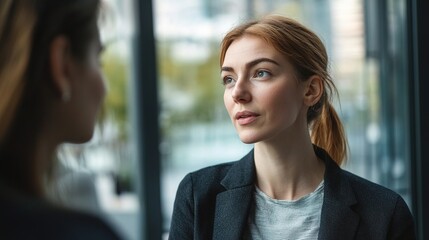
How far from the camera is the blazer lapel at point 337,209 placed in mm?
1476

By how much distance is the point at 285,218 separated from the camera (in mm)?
1504

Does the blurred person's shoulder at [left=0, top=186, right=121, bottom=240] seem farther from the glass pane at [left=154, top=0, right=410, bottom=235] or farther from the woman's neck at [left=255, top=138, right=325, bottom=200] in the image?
the glass pane at [left=154, top=0, right=410, bottom=235]

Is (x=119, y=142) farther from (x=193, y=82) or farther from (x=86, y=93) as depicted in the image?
(x=86, y=93)

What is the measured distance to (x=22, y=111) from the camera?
2.73 feet

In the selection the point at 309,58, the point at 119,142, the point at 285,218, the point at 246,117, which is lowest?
the point at 119,142

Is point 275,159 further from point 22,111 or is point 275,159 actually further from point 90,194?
point 22,111

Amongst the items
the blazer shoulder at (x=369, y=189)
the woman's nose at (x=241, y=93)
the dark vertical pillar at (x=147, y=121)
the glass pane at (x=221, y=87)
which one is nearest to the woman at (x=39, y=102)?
the woman's nose at (x=241, y=93)

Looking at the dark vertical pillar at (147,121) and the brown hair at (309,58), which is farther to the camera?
the dark vertical pillar at (147,121)

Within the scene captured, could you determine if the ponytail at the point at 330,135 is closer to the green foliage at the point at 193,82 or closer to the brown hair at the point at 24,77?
the brown hair at the point at 24,77

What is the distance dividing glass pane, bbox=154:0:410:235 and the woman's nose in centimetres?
187

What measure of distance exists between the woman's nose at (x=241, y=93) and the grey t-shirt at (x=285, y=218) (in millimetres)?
239

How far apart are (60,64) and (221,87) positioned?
9.97 feet

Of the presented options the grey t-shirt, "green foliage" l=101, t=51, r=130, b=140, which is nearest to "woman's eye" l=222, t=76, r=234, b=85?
the grey t-shirt

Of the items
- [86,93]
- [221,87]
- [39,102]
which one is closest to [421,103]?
[221,87]
